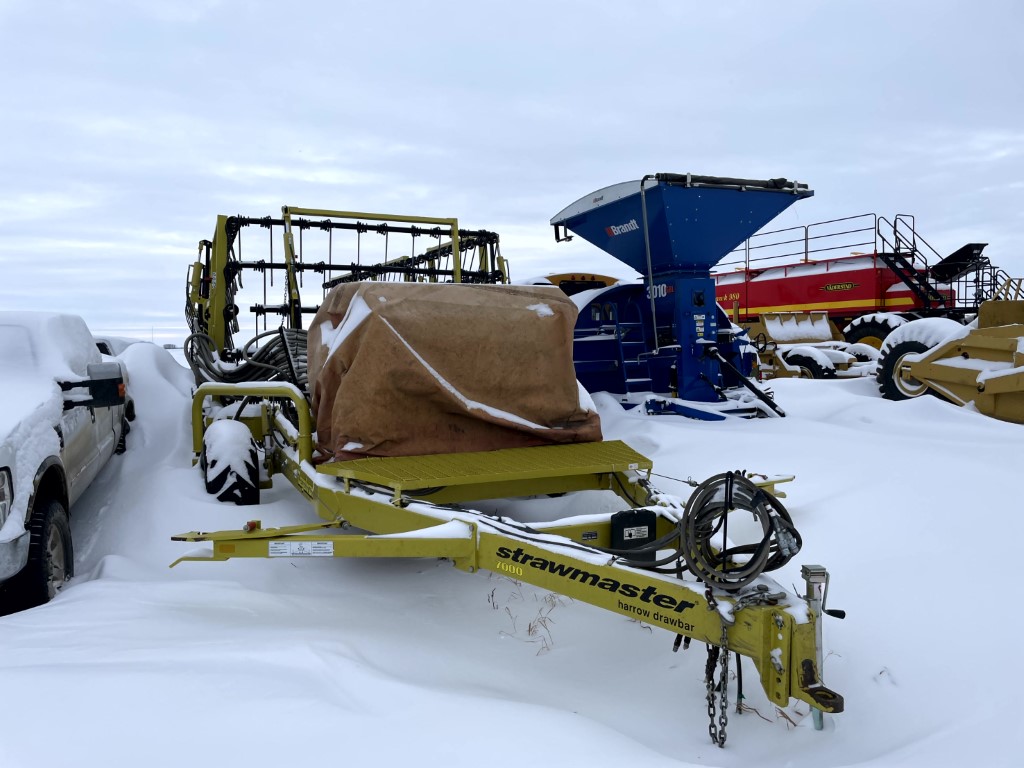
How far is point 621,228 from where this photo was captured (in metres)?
9.74

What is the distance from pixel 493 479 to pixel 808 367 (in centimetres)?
1077

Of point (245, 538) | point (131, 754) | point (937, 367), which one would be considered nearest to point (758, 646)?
point (131, 754)

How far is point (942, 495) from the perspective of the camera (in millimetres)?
5230

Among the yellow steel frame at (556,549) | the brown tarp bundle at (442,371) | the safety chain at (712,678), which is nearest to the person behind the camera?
the yellow steel frame at (556,549)

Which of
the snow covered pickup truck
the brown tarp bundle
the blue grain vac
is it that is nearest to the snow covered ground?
the snow covered pickup truck

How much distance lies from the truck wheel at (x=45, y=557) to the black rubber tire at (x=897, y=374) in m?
9.39

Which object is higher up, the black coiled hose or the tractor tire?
the tractor tire

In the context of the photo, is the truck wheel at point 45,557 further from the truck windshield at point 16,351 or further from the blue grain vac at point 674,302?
the blue grain vac at point 674,302

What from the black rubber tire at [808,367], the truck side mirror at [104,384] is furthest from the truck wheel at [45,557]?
the black rubber tire at [808,367]

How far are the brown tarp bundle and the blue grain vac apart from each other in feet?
A: 12.2

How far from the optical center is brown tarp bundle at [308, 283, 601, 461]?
5086mm

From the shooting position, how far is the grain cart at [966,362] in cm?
810

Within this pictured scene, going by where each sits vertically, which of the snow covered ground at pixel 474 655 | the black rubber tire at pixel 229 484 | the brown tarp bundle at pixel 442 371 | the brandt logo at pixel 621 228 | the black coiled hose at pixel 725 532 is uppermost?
the brandt logo at pixel 621 228

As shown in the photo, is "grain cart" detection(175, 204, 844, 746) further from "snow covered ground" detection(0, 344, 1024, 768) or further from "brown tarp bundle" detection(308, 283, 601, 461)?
"snow covered ground" detection(0, 344, 1024, 768)
